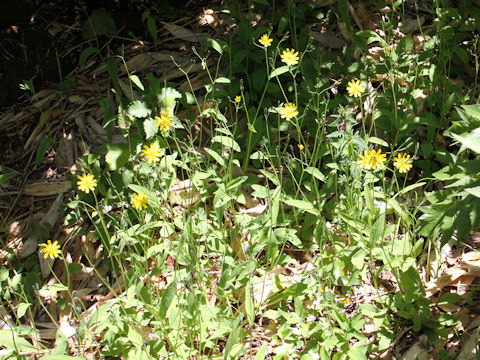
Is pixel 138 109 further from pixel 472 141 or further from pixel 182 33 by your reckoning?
pixel 472 141

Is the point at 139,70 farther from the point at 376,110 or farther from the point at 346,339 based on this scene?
the point at 346,339

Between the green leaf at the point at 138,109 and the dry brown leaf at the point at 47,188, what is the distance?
1.75 ft

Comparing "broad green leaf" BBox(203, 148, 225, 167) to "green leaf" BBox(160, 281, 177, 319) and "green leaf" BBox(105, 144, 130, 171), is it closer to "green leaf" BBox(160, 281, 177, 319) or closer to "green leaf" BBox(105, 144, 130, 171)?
"green leaf" BBox(105, 144, 130, 171)

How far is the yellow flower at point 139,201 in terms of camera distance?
7.47ft

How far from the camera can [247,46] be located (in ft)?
9.41

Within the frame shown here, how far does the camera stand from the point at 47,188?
2.87 metres

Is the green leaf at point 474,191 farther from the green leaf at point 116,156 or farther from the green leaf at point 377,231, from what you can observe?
the green leaf at point 116,156

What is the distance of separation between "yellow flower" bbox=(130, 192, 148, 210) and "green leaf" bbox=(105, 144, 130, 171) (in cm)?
37

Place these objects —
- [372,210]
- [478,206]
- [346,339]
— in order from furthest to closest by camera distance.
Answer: [372,210]
[346,339]
[478,206]

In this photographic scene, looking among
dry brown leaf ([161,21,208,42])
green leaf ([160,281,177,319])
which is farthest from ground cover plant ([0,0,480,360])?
dry brown leaf ([161,21,208,42])

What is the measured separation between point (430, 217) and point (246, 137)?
43.3 inches

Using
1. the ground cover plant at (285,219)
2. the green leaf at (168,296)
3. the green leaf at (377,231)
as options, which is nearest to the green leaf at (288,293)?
the ground cover plant at (285,219)

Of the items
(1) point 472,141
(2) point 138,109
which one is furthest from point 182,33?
(1) point 472,141

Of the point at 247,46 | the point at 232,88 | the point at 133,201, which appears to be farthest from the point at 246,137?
the point at 133,201
